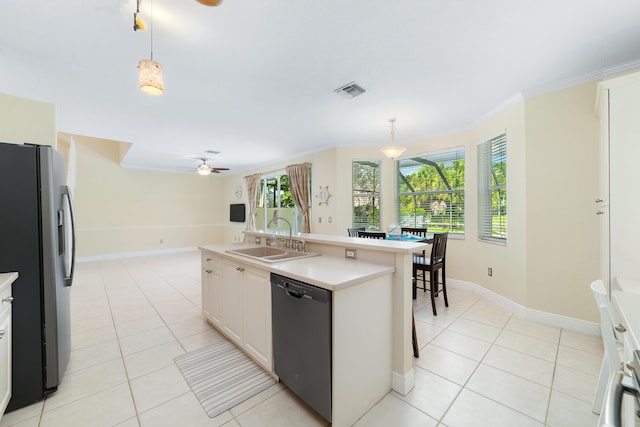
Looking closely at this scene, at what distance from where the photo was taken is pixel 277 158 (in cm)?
645

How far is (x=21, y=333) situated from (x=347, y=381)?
214 centimetres

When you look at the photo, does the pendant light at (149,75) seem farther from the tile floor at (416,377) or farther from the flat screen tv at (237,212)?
the flat screen tv at (237,212)

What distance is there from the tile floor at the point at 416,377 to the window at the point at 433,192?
58.3 inches

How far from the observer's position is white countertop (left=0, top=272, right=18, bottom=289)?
1.43 m

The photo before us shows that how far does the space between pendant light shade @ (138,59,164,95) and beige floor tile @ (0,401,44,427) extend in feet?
7.15

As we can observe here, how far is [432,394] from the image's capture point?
177 centimetres

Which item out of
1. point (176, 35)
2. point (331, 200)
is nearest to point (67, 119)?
point (176, 35)

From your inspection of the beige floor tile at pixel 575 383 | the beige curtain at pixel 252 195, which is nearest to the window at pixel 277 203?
the beige curtain at pixel 252 195

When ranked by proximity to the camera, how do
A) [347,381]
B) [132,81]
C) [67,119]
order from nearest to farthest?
1. [347,381]
2. [132,81]
3. [67,119]

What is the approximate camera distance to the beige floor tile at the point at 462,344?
2262 millimetres

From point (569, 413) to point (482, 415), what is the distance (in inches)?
21.3

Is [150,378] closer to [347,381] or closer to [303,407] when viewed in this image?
[303,407]

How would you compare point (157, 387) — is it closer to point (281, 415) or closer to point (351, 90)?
point (281, 415)

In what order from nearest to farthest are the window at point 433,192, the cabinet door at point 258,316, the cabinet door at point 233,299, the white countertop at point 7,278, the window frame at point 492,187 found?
the white countertop at point 7,278, the cabinet door at point 258,316, the cabinet door at point 233,299, the window frame at point 492,187, the window at point 433,192
